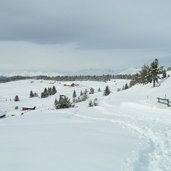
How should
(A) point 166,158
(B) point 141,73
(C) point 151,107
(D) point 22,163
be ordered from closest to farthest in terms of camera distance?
(D) point 22,163 → (A) point 166,158 → (C) point 151,107 → (B) point 141,73

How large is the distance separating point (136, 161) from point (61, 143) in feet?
14.8

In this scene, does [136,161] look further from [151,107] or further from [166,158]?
[151,107]

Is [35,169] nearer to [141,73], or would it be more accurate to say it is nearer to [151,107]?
[151,107]

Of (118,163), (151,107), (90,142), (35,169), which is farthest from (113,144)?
(151,107)

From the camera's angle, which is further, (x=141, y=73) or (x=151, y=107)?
(x=141, y=73)

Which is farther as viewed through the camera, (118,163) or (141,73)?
(141,73)


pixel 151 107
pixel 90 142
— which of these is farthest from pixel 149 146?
pixel 151 107

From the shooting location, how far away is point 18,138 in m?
16.6

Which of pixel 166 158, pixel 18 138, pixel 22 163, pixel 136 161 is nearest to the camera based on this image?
pixel 22 163

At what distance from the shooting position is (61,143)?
1531cm

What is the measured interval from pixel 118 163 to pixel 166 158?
258 centimetres

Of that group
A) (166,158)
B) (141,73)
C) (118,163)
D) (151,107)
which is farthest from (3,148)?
(141,73)

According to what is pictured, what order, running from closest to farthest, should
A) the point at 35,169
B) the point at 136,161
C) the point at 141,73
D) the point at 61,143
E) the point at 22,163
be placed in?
the point at 35,169
the point at 22,163
the point at 136,161
the point at 61,143
the point at 141,73

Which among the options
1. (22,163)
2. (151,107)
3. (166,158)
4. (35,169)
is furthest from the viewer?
(151,107)
